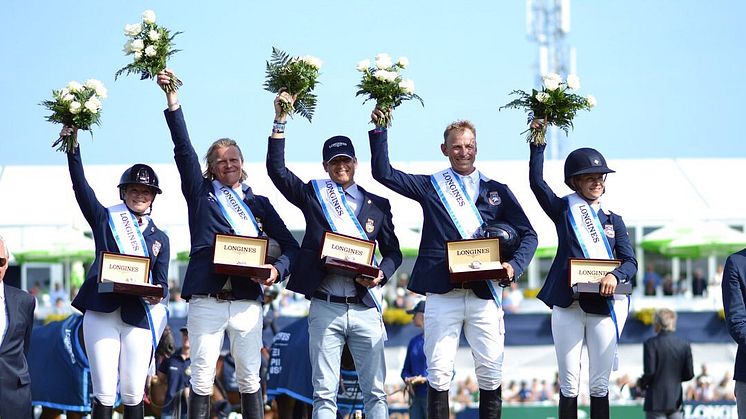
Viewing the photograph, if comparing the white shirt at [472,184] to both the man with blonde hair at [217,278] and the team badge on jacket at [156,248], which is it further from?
the team badge on jacket at [156,248]

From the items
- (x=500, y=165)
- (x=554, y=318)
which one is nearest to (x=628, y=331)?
(x=500, y=165)

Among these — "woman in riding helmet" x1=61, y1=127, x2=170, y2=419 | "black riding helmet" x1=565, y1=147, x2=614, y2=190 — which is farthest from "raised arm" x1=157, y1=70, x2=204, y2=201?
"black riding helmet" x1=565, y1=147, x2=614, y2=190

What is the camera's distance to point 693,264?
1329 inches

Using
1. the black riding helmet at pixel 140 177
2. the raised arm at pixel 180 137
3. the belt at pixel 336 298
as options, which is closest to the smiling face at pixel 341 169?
the belt at pixel 336 298

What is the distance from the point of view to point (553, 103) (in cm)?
930

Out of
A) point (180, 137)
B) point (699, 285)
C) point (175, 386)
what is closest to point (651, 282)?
point (699, 285)

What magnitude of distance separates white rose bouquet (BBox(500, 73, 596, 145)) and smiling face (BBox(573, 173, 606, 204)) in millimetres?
399

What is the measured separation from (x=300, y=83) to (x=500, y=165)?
24720 mm

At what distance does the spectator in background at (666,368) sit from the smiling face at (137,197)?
728 centimetres

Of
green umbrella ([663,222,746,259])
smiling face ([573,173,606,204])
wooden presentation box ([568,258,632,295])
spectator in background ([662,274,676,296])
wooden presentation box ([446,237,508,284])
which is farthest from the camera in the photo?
spectator in background ([662,274,676,296])

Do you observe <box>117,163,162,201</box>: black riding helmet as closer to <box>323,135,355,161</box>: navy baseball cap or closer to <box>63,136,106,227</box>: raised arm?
<box>63,136,106,227</box>: raised arm

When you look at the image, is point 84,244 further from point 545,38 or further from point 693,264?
point 545,38

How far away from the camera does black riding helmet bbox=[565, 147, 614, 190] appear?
924 cm

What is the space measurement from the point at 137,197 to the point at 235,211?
0.73 metres
